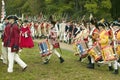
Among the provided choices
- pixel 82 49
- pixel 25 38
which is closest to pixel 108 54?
pixel 82 49

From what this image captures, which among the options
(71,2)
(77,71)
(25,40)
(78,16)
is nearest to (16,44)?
(77,71)

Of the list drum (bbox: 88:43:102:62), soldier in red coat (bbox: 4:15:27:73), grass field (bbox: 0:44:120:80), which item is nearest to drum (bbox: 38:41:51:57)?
grass field (bbox: 0:44:120:80)

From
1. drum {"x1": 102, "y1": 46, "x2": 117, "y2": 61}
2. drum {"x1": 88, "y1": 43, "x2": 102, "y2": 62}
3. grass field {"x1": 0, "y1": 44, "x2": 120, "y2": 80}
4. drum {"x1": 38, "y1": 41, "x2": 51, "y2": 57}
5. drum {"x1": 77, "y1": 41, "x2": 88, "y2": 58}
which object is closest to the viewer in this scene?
grass field {"x1": 0, "y1": 44, "x2": 120, "y2": 80}

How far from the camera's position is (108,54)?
14.0 meters

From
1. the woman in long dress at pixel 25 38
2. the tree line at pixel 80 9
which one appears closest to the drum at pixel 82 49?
the woman in long dress at pixel 25 38

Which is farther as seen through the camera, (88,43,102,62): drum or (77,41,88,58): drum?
(77,41,88,58): drum

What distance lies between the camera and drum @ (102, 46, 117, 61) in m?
14.0

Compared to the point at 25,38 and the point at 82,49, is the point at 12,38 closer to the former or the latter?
the point at 82,49

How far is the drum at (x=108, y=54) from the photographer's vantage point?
1396 cm

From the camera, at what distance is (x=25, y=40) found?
18.4 m

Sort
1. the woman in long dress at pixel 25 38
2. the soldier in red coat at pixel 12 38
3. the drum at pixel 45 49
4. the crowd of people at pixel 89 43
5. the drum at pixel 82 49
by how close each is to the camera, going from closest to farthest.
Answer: the soldier in red coat at pixel 12 38 < the crowd of people at pixel 89 43 < the drum at pixel 45 49 < the drum at pixel 82 49 < the woman in long dress at pixel 25 38

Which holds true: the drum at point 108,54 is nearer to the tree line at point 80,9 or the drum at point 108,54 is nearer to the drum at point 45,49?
the drum at point 45,49

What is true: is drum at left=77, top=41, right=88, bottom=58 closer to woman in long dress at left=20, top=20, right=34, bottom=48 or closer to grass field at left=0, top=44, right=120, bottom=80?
Answer: grass field at left=0, top=44, right=120, bottom=80

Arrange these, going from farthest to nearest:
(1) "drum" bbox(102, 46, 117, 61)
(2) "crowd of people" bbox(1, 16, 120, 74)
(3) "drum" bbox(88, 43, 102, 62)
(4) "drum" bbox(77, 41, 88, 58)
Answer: (4) "drum" bbox(77, 41, 88, 58) → (3) "drum" bbox(88, 43, 102, 62) → (1) "drum" bbox(102, 46, 117, 61) → (2) "crowd of people" bbox(1, 16, 120, 74)
